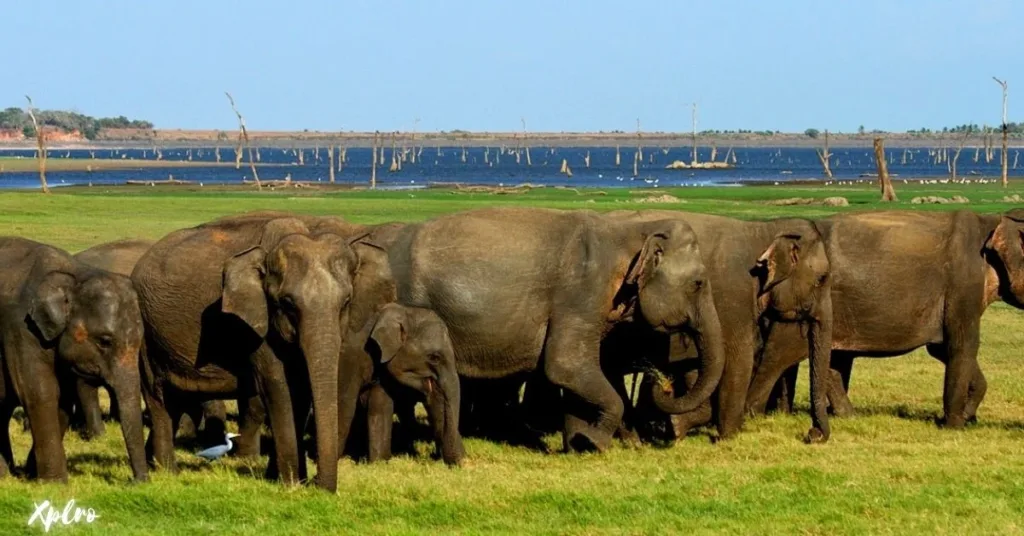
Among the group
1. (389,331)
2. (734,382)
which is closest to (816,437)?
(734,382)

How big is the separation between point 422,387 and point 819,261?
4.34 meters

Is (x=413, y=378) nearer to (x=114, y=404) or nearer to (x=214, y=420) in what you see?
(x=214, y=420)

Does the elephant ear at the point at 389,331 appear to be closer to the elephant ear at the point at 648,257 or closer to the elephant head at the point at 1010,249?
the elephant ear at the point at 648,257

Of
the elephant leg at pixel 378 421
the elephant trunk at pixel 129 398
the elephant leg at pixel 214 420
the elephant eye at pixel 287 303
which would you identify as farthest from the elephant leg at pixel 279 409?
the elephant leg at pixel 214 420

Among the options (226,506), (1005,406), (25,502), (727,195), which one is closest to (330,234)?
(226,506)

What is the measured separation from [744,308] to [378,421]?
13.2 feet

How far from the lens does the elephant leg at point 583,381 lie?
49.6ft

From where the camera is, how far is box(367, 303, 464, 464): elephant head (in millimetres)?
14273

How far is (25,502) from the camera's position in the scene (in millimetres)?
11922

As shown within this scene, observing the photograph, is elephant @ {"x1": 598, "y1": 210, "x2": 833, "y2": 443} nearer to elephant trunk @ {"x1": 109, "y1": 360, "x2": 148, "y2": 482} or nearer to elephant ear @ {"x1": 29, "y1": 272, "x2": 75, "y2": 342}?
elephant trunk @ {"x1": 109, "y1": 360, "x2": 148, "y2": 482}

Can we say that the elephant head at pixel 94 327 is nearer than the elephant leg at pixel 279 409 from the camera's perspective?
Yes

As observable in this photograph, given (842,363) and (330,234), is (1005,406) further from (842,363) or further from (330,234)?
(330,234)

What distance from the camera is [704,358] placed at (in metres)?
15.3

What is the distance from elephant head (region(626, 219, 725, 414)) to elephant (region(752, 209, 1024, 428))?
5.56 ft
